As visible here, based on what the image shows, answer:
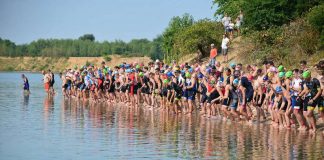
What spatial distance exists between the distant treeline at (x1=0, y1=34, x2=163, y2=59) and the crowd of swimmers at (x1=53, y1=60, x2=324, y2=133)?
102 meters

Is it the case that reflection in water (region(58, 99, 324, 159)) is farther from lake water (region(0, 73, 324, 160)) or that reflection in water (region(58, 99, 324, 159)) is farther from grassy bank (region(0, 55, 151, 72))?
grassy bank (region(0, 55, 151, 72))

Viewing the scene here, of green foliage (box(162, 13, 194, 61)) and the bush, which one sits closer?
the bush

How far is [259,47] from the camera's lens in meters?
39.3

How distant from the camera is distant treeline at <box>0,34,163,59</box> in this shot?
14775cm

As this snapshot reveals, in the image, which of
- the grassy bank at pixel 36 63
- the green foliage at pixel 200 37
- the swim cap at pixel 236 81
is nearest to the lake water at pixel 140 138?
the swim cap at pixel 236 81

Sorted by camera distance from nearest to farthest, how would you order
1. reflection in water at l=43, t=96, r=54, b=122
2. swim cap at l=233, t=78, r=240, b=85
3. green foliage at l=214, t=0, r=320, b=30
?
swim cap at l=233, t=78, r=240, b=85 < reflection in water at l=43, t=96, r=54, b=122 < green foliage at l=214, t=0, r=320, b=30

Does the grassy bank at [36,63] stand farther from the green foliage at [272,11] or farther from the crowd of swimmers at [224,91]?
the crowd of swimmers at [224,91]

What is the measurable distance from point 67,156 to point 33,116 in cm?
1058

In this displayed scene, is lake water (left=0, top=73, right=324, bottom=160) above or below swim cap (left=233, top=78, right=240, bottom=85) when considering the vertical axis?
below

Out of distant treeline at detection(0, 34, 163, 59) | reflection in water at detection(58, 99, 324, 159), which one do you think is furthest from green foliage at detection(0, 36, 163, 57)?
reflection in water at detection(58, 99, 324, 159)

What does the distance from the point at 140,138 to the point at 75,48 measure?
137m

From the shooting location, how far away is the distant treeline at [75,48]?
147750mm

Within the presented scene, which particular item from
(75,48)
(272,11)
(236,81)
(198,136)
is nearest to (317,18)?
(272,11)

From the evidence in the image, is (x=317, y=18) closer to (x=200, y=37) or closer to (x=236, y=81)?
(x=236, y=81)
